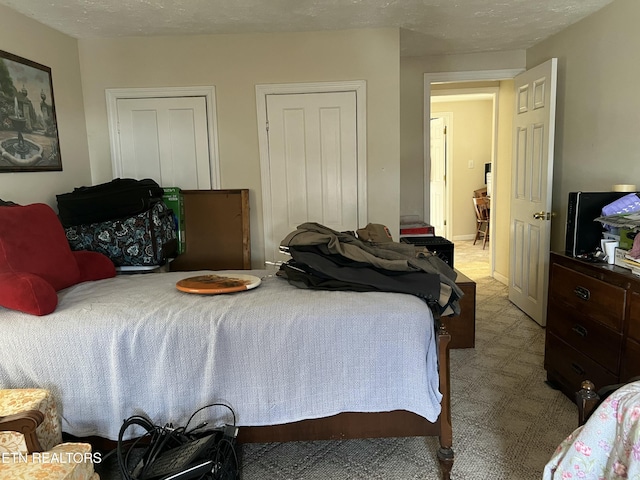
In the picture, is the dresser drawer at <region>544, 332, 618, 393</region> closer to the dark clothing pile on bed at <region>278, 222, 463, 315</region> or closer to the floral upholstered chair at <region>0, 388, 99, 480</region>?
the dark clothing pile on bed at <region>278, 222, 463, 315</region>

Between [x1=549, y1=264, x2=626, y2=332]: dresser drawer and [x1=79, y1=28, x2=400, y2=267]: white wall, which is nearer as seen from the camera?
[x1=549, y1=264, x2=626, y2=332]: dresser drawer

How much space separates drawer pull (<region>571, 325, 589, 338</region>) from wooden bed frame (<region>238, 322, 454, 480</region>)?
105cm

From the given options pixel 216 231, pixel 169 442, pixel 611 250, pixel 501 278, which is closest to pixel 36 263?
pixel 169 442

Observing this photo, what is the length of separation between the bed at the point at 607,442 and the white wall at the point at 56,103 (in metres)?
3.00

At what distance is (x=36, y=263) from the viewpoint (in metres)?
2.02

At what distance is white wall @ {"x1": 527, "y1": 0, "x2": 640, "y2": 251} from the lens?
2.65 m

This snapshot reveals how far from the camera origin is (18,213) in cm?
211

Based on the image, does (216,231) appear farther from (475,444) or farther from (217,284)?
(475,444)

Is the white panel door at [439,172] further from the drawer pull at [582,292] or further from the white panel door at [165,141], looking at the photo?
the drawer pull at [582,292]

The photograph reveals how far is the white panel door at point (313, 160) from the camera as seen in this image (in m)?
3.37

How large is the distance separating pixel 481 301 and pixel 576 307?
6.33 feet

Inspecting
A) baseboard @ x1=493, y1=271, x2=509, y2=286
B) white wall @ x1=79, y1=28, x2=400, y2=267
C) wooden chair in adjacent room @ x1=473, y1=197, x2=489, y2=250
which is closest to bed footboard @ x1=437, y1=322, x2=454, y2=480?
white wall @ x1=79, y1=28, x2=400, y2=267

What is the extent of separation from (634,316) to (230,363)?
1752 mm

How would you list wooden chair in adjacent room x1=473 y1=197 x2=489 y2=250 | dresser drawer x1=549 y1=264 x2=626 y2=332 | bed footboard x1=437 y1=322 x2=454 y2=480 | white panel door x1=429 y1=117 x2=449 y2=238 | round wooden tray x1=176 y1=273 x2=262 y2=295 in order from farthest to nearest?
white panel door x1=429 y1=117 x2=449 y2=238 → wooden chair in adjacent room x1=473 y1=197 x2=489 y2=250 → dresser drawer x1=549 y1=264 x2=626 y2=332 → round wooden tray x1=176 y1=273 x2=262 y2=295 → bed footboard x1=437 y1=322 x2=454 y2=480
